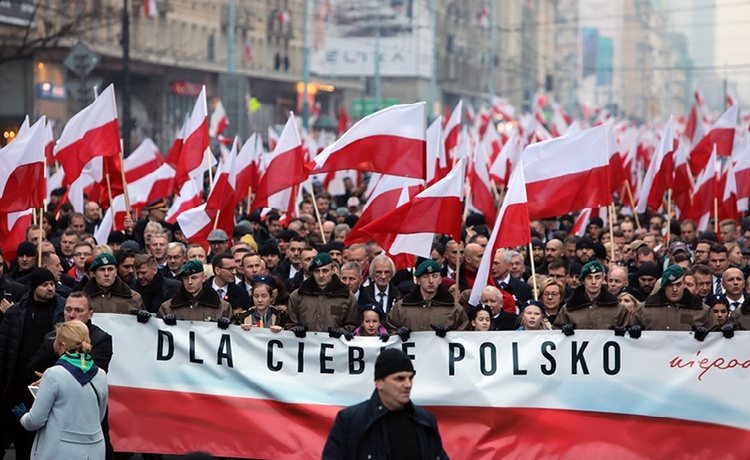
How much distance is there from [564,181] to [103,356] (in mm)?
5657

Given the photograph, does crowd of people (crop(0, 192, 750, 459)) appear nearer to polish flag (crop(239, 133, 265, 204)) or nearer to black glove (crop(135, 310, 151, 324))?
black glove (crop(135, 310, 151, 324))

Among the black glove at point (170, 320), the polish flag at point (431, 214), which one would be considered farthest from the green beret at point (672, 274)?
the black glove at point (170, 320)

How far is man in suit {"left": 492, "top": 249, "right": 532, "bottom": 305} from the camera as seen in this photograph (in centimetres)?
1196

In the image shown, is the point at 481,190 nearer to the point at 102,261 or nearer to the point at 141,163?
the point at 141,163

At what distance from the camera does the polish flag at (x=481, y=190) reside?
17438 millimetres

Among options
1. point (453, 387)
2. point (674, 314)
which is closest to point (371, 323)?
point (453, 387)

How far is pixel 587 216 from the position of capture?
16.7 metres

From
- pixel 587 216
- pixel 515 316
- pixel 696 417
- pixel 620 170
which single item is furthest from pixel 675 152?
pixel 696 417

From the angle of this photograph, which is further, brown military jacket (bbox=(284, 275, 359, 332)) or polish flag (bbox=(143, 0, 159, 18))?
polish flag (bbox=(143, 0, 159, 18))

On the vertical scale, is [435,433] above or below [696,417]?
above

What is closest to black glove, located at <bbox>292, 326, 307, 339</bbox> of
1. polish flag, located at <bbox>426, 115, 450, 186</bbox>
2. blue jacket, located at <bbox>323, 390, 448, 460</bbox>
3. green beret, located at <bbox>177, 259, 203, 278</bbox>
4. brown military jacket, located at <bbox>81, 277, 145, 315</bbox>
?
green beret, located at <bbox>177, 259, 203, 278</bbox>

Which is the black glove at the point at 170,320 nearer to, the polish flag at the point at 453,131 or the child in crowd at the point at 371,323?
the child in crowd at the point at 371,323

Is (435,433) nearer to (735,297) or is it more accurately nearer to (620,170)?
(735,297)
